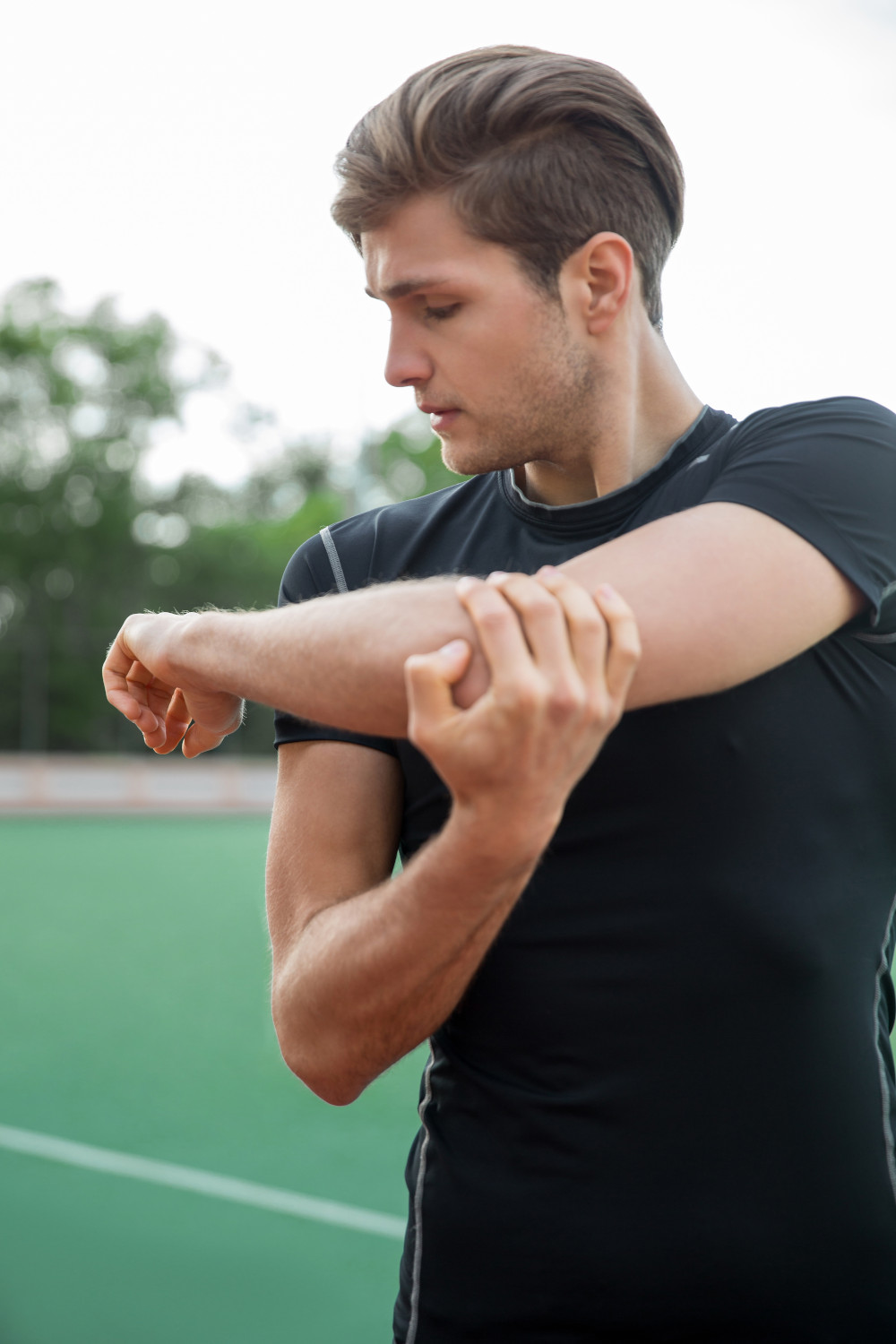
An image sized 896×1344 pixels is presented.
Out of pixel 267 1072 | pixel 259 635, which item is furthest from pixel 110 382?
pixel 259 635

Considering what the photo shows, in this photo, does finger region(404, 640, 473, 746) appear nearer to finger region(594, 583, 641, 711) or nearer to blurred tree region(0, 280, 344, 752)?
finger region(594, 583, 641, 711)

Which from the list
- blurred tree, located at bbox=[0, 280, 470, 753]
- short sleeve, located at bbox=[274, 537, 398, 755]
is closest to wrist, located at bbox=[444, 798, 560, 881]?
short sleeve, located at bbox=[274, 537, 398, 755]

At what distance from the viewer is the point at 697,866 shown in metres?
1.64

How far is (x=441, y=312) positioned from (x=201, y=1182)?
4.95 meters

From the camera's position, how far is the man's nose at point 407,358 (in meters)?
1.77

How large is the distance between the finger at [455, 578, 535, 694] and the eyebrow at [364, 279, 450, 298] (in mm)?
657

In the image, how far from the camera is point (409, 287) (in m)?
1.72

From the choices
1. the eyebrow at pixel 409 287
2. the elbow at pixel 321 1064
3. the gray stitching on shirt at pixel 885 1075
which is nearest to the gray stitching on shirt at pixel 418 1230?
the elbow at pixel 321 1064

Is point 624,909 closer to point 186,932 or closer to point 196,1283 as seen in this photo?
point 196,1283

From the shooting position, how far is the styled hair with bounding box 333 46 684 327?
5.61 feet

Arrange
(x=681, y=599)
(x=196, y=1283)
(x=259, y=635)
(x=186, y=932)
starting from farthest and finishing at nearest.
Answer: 1. (x=186, y=932)
2. (x=196, y=1283)
3. (x=259, y=635)
4. (x=681, y=599)

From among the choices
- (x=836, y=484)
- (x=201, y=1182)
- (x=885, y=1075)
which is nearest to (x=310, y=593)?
(x=836, y=484)

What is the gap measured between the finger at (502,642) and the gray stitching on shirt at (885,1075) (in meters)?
0.86

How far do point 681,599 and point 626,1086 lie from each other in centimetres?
66
